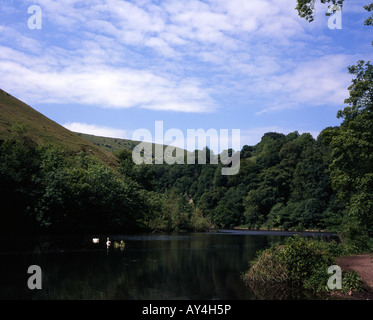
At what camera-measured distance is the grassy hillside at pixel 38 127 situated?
10369 centimetres

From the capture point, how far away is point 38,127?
114 m

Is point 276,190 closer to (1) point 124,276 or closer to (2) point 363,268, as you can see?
(2) point 363,268

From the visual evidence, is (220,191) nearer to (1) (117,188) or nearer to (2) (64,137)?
(2) (64,137)

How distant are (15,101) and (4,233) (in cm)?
8758

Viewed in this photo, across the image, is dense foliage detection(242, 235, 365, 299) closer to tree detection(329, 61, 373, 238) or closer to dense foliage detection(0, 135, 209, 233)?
tree detection(329, 61, 373, 238)

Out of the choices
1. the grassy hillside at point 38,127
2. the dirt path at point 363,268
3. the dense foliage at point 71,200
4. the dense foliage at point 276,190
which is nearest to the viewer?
the dirt path at point 363,268

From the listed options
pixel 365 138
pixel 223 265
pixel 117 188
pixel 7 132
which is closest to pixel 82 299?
pixel 223 265

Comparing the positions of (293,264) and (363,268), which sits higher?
(293,264)

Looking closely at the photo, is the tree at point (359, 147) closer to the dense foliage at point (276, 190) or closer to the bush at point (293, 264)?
the bush at point (293, 264)

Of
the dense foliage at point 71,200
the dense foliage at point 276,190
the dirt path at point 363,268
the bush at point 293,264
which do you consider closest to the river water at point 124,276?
the bush at point 293,264

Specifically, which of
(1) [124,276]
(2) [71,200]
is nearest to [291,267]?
(1) [124,276]

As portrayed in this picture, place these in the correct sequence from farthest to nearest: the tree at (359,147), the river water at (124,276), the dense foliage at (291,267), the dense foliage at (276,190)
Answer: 1. the dense foliage at (276,190)
2. the tree at (359,147)
3. the dense foliage at (291,267)
4. the river water at (124,276)

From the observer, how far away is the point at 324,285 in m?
19.1

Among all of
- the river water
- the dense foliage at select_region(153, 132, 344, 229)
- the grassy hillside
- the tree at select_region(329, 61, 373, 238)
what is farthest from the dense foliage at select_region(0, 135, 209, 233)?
the tree at select_region(329, 61, 373, 238)
